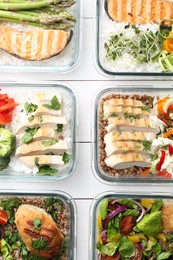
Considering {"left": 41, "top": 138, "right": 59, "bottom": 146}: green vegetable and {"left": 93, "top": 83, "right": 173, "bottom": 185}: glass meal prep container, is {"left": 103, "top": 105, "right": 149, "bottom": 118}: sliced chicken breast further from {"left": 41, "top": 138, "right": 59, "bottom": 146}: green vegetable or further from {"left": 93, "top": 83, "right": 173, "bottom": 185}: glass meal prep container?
{"left": 41, "top": 138, "right": 59, "bottom": 146}: green vegetable

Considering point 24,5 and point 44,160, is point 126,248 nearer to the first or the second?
point 44,160

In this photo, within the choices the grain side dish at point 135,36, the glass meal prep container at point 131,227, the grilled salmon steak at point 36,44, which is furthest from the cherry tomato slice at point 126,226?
the grilled salmon steak at point 36,44

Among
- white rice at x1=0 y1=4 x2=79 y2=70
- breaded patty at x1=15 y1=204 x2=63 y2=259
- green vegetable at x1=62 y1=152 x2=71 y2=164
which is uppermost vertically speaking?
white rice at x1=0 y1=4 x2=79 y2=70

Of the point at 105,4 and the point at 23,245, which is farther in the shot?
the point at 105,4

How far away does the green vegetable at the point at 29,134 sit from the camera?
2.93 m

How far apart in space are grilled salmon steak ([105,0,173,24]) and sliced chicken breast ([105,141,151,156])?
2.07ft

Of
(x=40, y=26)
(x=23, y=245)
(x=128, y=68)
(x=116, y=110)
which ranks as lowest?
(x=23, y=245)

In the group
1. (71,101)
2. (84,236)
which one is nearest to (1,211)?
(84,236)

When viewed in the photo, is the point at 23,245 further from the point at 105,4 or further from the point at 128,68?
the point at 105,4

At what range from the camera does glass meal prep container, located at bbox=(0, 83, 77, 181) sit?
2930mm

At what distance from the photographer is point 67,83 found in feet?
10.1

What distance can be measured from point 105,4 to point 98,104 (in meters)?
0.51

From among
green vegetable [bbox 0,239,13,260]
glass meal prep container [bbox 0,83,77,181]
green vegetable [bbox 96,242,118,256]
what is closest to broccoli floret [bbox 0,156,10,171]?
glass meal prep container [bbox 0,83,77,181]

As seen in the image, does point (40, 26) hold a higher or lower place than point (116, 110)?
higher
